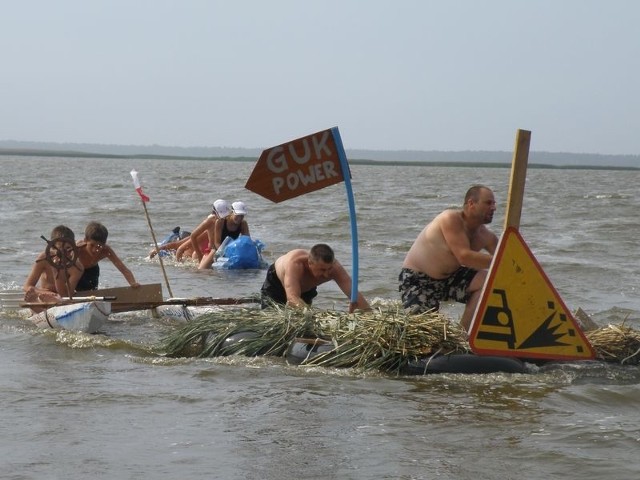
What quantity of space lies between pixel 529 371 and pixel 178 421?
2.99 meters

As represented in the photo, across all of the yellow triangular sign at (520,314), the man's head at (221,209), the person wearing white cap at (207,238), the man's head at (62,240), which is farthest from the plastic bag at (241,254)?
the yellow triangular sign at (520,314)

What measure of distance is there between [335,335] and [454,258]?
4.15 feet

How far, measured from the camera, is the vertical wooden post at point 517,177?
8234mm

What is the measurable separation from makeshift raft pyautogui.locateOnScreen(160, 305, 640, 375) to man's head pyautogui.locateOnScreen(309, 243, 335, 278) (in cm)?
41

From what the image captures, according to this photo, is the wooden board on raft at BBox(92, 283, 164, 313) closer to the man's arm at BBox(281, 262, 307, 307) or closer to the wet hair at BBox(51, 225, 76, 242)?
the wet hair at BBox(51, 225, 76, 242)

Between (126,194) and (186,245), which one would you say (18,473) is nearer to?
(186,245)

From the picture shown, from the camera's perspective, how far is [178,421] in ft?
25.1

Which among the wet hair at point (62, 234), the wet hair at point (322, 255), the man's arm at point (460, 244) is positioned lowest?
the wet hair at point (62, 234)

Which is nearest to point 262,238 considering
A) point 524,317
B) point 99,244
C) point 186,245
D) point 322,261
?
point 186,245

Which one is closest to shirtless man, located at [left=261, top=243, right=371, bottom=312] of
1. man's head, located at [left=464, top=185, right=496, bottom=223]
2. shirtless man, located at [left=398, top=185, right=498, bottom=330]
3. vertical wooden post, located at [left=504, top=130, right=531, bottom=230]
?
shirtless man, located at [left=398, top=185, right=498, bottom=330]

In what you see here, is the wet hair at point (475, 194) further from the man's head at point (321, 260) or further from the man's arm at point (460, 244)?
the man's head at point (321, 260)

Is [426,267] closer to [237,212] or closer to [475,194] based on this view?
[475,194]

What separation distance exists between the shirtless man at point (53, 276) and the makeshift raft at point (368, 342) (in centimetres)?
201

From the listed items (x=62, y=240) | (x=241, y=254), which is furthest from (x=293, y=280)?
(x=241, y=254)
